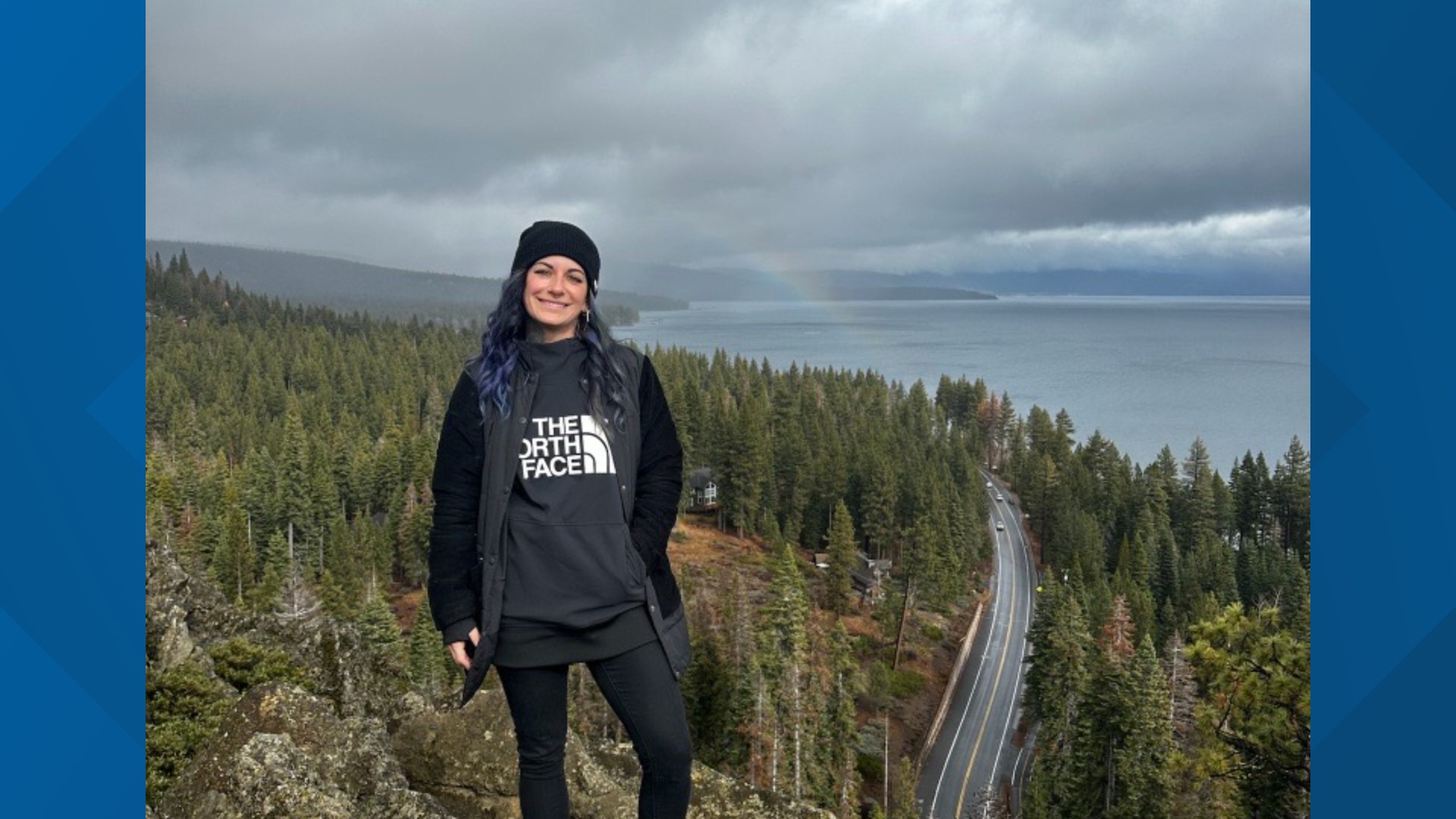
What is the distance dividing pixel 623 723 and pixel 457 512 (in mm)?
1564

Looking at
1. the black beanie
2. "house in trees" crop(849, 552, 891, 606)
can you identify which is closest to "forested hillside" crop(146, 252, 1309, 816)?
"house in trees" crop(849, 552, 891, 606)

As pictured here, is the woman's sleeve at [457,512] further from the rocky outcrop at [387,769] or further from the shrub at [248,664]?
the shrub at [248,664]

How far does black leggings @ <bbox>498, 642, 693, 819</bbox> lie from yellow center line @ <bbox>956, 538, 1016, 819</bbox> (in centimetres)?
4037

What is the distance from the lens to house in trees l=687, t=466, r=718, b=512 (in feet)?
273

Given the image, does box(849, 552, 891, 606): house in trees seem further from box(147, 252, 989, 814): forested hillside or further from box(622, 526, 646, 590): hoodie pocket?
box(622, 526, 646, 590): hoodie pocket

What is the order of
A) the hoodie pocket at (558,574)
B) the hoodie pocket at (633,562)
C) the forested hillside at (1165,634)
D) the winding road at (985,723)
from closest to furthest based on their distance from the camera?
1. the hoodie pocket at (558,574)
2. the hoodie pocket at (633,562)
3. the forested hillside at (1165,634)
4. the winding road at (985,723)

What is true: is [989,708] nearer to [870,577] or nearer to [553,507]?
[870,577]

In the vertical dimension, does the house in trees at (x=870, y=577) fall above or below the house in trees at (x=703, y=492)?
below

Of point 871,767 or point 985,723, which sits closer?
point 871,767

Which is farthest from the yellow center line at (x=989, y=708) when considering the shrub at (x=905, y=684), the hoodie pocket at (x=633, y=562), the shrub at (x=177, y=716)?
the hoodie pocket at (x=633, y=562)

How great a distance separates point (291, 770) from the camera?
656 centimetres

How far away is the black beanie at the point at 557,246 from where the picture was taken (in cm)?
454

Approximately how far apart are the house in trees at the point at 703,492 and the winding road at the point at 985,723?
2794 cm

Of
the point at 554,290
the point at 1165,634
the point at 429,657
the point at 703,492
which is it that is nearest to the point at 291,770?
the point at 554,290
